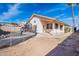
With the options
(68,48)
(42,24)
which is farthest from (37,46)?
(68,48)

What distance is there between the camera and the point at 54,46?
2896mm

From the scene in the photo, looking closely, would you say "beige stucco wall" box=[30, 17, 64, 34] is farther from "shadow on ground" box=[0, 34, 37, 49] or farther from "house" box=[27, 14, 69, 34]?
"shadow on ground" box=[0, 34, 37, 49]

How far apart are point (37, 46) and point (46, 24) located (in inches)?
12.1

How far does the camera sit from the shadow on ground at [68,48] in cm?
282

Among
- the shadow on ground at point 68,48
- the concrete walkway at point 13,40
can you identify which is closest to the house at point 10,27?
the concrete walkway at point 13,40

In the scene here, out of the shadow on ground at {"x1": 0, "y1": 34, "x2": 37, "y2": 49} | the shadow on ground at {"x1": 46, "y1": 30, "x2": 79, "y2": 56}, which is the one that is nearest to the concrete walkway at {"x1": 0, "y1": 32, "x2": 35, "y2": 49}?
the shadow on ground at {"x1": 0, "y1": 34, "x2": 37, "y2": 49}

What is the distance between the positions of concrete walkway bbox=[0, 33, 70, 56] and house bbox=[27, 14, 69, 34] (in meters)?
0.07

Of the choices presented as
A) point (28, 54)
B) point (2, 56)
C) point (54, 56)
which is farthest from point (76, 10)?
point (2, 56)

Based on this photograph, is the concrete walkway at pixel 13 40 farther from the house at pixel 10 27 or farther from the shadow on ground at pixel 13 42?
the house at pixel 10 27

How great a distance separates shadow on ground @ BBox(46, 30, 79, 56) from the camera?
282cm

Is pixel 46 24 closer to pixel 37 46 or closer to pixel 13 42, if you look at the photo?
pixel 37 46

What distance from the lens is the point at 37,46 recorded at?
2.89m

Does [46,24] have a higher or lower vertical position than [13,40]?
higher

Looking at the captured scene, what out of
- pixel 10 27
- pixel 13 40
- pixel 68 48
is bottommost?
pixel 68 48
